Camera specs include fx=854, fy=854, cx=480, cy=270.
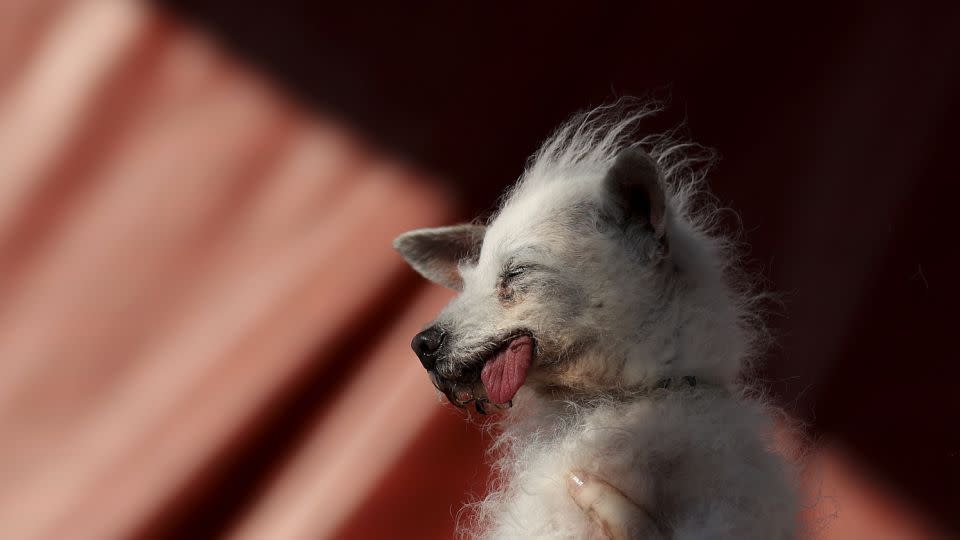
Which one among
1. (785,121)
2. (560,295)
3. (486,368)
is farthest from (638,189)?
(785,121)

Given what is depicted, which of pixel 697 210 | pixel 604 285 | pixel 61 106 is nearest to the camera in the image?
pixel 604 285

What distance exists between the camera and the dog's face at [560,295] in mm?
890

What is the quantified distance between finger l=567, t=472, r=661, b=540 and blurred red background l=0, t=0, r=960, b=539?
554 mm

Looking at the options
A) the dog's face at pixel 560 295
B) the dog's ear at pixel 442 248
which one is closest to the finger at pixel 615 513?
the dog's face at pixel 560 295

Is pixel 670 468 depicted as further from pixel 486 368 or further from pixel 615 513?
pixel 486 368

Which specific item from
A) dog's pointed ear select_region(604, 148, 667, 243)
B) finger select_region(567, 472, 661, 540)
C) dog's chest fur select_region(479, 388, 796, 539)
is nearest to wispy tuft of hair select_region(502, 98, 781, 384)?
dog's pointed ear select_region(604, 148, 667, 243)

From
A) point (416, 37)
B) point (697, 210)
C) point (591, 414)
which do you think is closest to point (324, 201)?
point (416, 37)

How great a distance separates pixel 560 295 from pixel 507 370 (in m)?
0.10

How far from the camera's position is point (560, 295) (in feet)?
2.95

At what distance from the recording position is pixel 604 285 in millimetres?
915

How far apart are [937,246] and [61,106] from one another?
1.46 metres

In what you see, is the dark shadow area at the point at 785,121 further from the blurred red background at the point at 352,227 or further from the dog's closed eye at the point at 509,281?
the dog's closed eye at the point at 509,281

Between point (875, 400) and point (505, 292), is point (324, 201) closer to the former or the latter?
point (505, 292)

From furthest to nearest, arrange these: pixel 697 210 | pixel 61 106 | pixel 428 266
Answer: pixel 61 106 < pixel 697 210 < pixel 428 266
